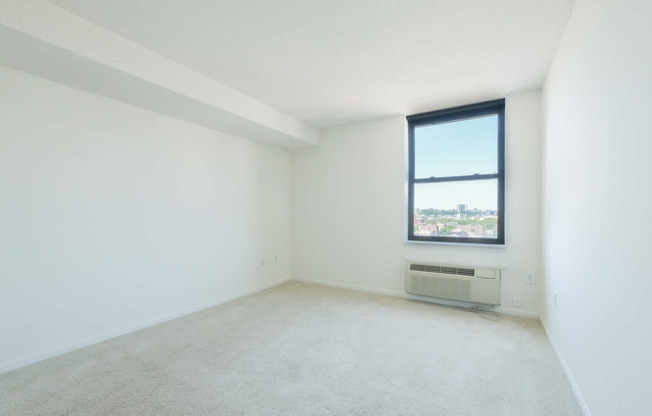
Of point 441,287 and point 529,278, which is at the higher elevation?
point 529,278

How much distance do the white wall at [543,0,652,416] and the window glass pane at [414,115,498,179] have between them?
123cm

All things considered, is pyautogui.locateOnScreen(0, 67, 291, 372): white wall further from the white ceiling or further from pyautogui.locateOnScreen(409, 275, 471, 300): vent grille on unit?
pyautogui.locateOnScreen(409, 275, 471, 300): vent grille on unit

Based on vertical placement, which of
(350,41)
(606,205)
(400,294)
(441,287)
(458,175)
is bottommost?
(400,294)

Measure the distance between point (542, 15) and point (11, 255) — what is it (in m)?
4.21

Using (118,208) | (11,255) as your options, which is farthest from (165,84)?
(11,255)

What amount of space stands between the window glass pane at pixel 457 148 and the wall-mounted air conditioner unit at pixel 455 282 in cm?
122

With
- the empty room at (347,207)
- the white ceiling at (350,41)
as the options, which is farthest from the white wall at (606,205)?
the white ceiling at (350,41)

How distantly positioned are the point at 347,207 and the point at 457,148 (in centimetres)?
171

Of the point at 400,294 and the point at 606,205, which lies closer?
the point at 606,205

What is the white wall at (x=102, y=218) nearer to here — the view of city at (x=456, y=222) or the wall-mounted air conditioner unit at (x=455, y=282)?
the wall-mounted air conditioner unit at (x=455, y=282)

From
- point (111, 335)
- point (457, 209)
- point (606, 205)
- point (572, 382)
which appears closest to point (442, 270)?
point (457, 209)

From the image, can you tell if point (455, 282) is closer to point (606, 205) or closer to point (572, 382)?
point (572, 382)

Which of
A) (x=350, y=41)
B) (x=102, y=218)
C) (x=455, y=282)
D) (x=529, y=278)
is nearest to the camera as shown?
(x=350, y=41)

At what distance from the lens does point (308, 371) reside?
6.73 feet
